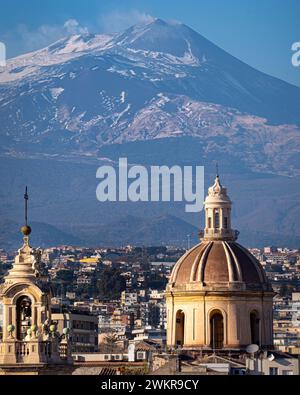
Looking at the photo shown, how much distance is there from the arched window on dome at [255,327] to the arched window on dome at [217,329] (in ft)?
3.93

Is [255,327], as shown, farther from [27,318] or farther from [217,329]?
[27,318]

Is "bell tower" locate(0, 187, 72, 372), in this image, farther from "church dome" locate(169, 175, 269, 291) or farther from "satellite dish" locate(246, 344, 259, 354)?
"church dome" locate(169, 175, 269, 291)

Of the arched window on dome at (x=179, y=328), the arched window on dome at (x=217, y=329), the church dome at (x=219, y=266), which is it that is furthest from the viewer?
the arched window on dome at (x=179, y=328)

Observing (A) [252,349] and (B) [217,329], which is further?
(B) [217,329]

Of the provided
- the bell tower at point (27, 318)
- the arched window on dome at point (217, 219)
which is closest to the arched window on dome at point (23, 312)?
the bell tower at point (27, 318)

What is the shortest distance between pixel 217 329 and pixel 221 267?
2.61 meters

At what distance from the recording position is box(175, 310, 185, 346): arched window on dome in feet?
306

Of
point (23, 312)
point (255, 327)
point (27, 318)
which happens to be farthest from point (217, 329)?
point (27, 318)

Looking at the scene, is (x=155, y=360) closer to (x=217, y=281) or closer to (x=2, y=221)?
(x=217, y=281)

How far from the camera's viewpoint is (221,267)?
9238cm

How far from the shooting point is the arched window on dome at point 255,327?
92.8 meters

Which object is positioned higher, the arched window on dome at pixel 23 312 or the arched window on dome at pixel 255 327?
the arched window on dome at pixel 255 327

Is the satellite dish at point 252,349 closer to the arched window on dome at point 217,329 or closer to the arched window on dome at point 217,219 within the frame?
the arched window on dome at point 217,329
